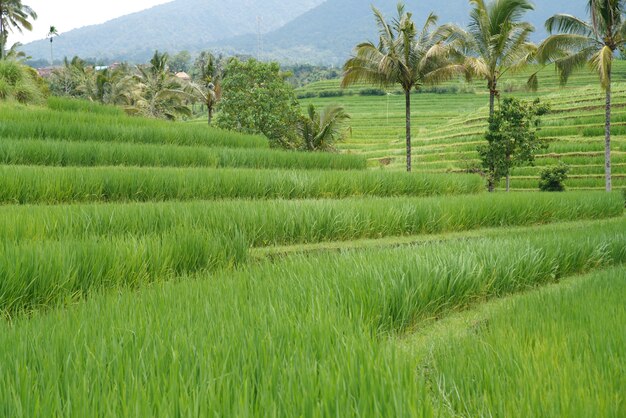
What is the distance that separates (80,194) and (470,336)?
6201mm

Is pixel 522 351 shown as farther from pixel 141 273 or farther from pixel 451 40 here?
pixel 451 40

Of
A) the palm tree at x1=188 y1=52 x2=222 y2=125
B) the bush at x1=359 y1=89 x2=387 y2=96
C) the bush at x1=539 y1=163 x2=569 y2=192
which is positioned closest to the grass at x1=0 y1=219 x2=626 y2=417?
the bush at x1=539 y1=163 x2=569 y2=192

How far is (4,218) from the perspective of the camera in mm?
4875

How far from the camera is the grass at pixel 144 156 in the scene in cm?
877

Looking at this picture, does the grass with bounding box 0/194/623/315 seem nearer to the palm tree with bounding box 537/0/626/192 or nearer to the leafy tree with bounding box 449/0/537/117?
the palm tree with bounding box 537/0/626/192

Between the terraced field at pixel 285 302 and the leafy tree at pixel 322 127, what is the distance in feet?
48.9

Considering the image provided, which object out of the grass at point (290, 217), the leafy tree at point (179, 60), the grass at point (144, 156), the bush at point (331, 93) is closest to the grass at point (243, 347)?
the grass at point (290, 217)

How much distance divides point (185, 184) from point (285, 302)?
19.4 feet

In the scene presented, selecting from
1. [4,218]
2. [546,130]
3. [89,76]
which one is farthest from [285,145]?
[89,76]

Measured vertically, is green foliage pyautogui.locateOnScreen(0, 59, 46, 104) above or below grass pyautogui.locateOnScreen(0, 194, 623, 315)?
above

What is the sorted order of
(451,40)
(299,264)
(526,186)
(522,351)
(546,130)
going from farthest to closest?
(546,130) < (526,186) < (451,40) < (299,264) < (522,351)

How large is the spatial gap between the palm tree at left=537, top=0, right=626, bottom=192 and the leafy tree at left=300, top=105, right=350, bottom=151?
9.06 m

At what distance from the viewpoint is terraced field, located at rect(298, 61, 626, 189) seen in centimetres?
2208

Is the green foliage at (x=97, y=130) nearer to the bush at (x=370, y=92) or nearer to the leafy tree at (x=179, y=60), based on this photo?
the bush at (x=370, y=92)
